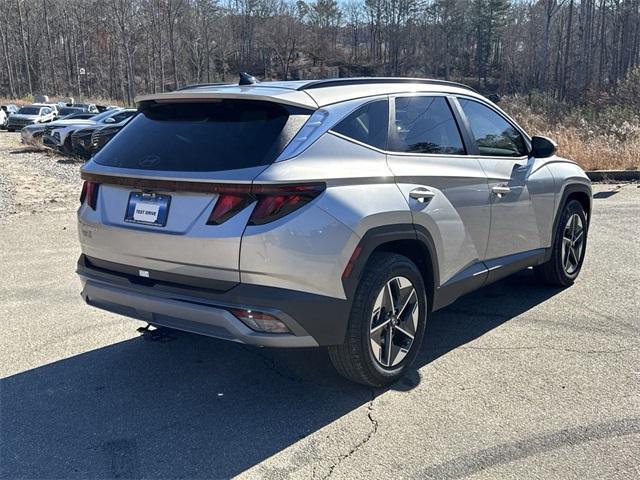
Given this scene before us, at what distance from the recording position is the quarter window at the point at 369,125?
3547 millimetres

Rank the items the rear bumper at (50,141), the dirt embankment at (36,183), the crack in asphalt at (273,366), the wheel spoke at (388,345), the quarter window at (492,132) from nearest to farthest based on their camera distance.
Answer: the wheel spoke at (388,345)
the crack in asphalt at (273,366)
the quarter window at (492,132)
the dirt embankment at (36,183)
the rear bumper at (50,141)

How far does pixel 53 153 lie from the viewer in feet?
67.3

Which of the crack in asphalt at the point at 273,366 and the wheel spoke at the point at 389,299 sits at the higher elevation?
the wheel spoke at the point at 389,299

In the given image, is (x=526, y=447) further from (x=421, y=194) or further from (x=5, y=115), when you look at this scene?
(x=5, y=115)

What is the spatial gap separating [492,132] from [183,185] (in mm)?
2760

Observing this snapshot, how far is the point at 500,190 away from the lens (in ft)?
15.0

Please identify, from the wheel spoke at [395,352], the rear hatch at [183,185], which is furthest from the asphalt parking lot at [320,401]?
the rear hatch at [183,185]

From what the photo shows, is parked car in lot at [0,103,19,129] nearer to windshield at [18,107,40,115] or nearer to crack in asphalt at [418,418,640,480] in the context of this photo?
windshield at [18,107,40,115]

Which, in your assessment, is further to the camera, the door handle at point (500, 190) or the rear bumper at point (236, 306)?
the door handle at point (500, 190)

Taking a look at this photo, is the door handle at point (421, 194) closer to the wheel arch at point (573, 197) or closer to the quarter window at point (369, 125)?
the quarter window at point (369, 125)

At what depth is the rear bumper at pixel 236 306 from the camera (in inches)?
121

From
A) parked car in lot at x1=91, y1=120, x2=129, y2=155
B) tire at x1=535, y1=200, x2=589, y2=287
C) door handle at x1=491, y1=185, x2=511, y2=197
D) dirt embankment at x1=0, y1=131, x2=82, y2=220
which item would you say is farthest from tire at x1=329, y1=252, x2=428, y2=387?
parked car in lot at x1=91, y1=120, x2=129, y2=155

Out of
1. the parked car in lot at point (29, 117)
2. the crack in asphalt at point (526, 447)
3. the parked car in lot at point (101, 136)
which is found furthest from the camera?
the parked car in lot at point (29, 117)

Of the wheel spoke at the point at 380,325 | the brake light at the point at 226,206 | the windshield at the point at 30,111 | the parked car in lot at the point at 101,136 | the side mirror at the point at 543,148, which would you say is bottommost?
the wheel spoke at the point at 380,325
